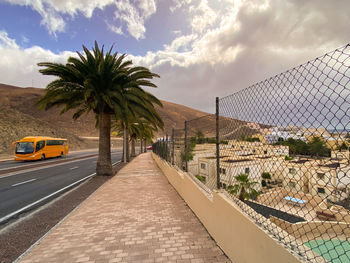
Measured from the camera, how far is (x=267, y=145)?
2.46m

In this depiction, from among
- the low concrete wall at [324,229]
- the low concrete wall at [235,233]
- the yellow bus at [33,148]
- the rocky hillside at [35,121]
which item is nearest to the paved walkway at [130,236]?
the low concrete wall at [235,233]

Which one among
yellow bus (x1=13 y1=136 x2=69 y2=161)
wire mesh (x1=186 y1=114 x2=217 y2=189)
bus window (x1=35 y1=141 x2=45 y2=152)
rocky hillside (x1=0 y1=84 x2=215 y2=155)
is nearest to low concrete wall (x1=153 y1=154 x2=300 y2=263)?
wire mesh (x1=186 y1=114 x2=217 y2=189)

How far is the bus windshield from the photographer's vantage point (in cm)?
2052

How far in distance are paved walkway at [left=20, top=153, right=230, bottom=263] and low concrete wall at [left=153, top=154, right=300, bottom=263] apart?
0.80 feet

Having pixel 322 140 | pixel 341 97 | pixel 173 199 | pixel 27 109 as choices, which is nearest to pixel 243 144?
pixel 322 140

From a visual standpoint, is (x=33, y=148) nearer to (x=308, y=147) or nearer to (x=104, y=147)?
(x=104, y=147)

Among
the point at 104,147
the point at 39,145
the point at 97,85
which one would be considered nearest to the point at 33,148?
the point at 39,145

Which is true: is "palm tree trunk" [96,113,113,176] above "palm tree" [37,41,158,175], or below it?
below

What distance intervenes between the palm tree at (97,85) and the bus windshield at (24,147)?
1327 cm

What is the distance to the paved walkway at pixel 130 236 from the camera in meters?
3.32

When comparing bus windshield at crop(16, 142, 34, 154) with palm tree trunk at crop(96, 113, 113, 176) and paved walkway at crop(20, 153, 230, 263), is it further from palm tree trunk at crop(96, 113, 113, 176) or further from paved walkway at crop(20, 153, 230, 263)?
paved walkway at crop(20, 153, 230, 263)

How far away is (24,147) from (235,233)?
975 inches

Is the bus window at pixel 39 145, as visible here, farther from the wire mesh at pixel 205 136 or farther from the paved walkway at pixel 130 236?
the wire mesh at pixel 205 136

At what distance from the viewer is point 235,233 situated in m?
2.94
